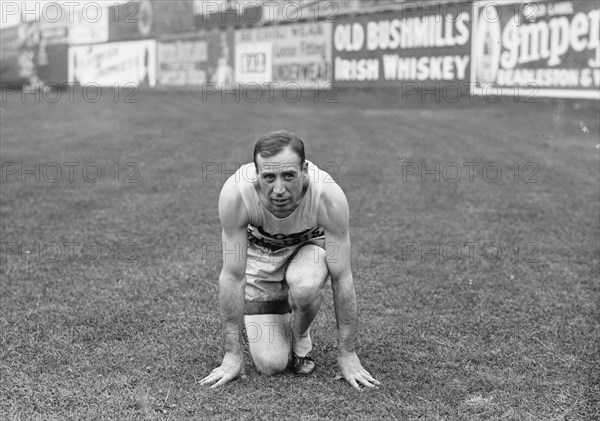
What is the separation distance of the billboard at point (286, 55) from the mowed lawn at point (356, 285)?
9.58 meters

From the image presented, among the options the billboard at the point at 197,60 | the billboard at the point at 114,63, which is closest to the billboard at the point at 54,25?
the billboard at the point at 114,63

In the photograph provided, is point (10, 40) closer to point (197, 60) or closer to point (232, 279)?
point (197, 60)

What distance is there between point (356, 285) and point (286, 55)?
1952cm

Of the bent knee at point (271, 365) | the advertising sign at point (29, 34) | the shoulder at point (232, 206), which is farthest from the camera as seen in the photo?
the advertising sign at point (29, 34)

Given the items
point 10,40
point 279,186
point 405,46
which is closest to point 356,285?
point 279,186

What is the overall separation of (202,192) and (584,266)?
490 cm

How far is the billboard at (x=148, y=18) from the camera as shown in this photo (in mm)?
32500

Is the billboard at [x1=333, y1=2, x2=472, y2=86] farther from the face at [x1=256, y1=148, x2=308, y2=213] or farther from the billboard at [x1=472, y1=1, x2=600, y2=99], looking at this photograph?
the face at [x1=256, y1=148, x2=308, y2=213]

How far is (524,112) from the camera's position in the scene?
16453 mm

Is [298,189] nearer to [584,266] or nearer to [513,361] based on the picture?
[513,361]

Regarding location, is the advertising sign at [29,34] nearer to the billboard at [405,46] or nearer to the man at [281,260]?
the billboard at [405,46]

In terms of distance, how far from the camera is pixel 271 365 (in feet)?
13.6

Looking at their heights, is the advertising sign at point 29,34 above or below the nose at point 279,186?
above

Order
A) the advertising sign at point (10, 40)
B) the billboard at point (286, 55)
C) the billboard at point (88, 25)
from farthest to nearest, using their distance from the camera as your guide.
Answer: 1. the advertising sign at point (10, 40)
2. the billboard at point (88, 25)
3. the billboard at point (286, 55)
